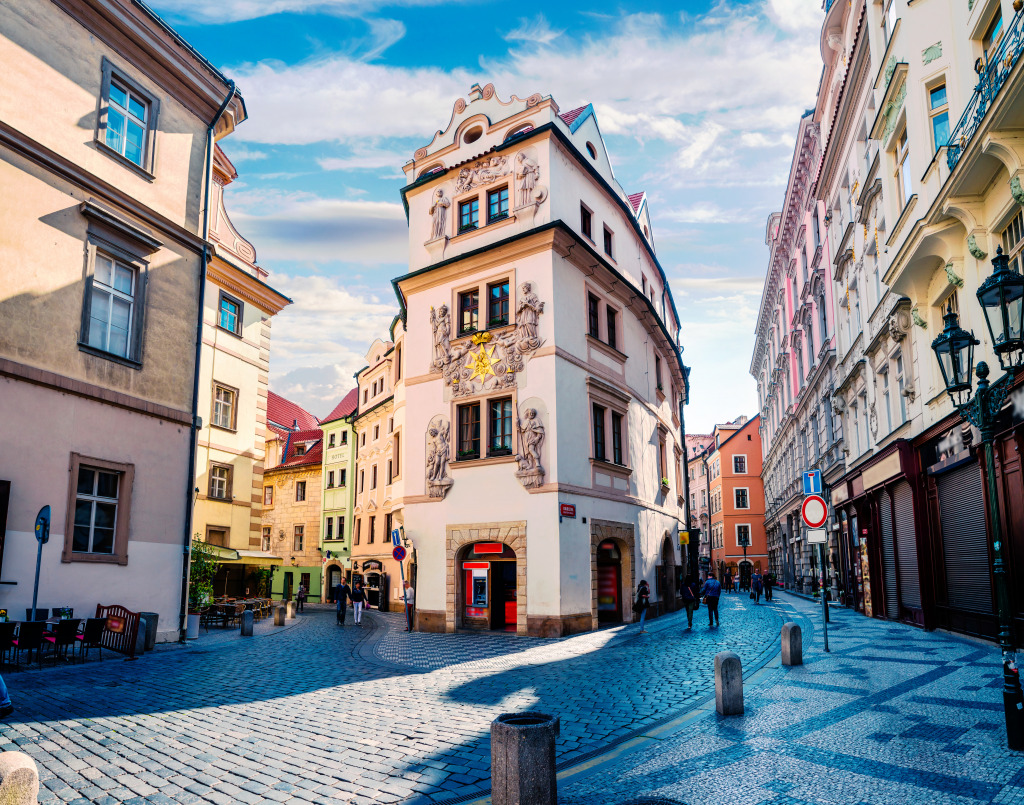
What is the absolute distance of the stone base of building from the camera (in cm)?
2031

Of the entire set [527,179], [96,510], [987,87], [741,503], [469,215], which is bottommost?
[96,510]

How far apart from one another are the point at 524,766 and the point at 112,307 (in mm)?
15188

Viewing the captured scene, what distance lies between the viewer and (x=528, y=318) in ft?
73.7

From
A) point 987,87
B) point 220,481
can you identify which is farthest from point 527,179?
point 220,481

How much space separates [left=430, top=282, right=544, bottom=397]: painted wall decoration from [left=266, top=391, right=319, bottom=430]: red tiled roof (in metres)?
39.5

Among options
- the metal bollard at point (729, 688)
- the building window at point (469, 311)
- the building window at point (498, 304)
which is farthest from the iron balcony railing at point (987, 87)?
the building window at point (469, 311)

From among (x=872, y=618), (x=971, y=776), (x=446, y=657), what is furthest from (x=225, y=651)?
(x=872, y=618)

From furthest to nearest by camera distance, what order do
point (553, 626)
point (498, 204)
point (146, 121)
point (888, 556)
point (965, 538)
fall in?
1. point (498, 204)
2. point (888, 556)
3. point (553, 626)
4. point (146, 121)
5. point (965, 538)

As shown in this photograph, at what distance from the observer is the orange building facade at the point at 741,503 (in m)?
A: 74.8

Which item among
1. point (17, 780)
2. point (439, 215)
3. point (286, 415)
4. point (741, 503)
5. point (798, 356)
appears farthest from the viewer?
point (741, 503)

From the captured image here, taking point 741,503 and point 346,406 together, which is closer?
point 346,406

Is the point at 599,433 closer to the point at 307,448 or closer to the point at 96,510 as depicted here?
the point at 96,510

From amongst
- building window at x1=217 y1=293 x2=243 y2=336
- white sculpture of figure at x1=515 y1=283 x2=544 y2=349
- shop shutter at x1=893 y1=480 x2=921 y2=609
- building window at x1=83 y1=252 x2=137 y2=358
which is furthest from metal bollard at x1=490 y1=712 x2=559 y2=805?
building window at x1=217 y1=293 x2=243 y2=336

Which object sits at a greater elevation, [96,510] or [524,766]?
[96,510]
